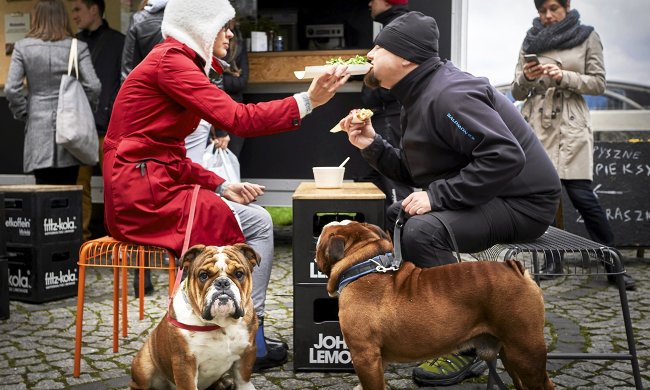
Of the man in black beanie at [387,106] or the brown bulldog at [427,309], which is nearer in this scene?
the brown bulldog at [427,309]

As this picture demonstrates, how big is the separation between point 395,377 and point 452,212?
1.05 meters

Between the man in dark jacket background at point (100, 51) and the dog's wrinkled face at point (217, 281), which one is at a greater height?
the man in dark jacket background at point (100, 51)

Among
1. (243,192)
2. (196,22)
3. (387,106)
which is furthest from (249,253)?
(387,106)

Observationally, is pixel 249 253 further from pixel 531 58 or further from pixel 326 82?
pixel 531 58

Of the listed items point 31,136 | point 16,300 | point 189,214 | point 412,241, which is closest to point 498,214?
point 412,241

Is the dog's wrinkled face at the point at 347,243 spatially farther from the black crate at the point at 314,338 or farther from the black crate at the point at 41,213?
the black crate at the point at 41,213

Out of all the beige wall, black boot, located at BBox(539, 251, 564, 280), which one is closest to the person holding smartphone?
black boot, located at BBox(539, 251, 564, 280)

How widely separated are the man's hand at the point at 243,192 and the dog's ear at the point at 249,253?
0.56 meters

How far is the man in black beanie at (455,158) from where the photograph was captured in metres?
3.02

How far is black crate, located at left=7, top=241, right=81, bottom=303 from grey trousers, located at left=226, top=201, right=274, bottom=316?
8.34 ft

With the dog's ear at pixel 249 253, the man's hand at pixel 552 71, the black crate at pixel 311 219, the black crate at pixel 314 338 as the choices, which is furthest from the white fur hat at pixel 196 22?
the man's hand at pixel 552 71

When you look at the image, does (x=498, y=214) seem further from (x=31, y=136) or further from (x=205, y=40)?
(x=31, y=136)

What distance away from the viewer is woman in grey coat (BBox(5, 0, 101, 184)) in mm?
6020

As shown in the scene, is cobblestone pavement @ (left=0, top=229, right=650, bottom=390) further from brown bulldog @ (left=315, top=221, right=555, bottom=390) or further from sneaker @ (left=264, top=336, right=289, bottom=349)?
brown bulldog @ (left=315, top=221, right=555, bottom=390)
